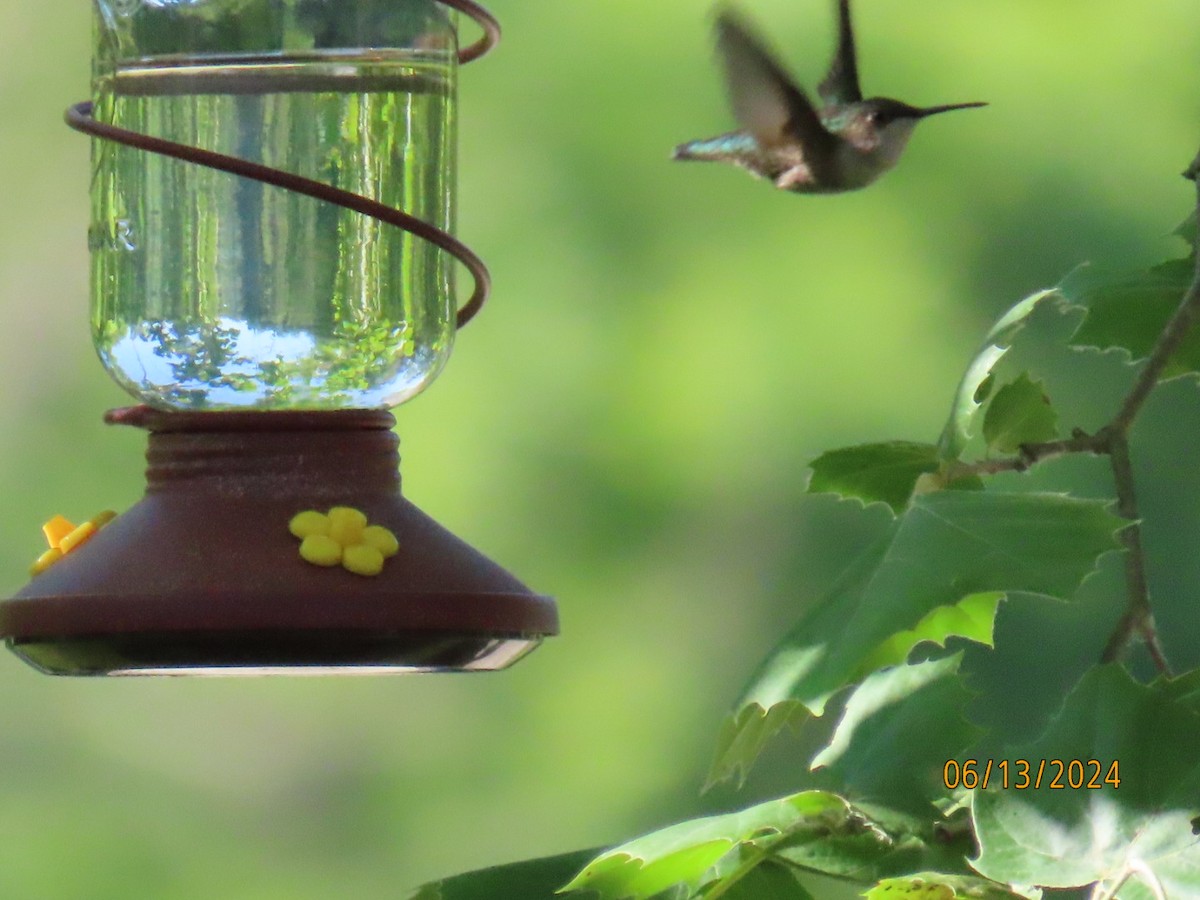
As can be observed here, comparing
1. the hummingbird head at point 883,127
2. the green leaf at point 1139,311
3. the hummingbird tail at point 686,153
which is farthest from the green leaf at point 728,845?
the hummingbird tail at point 686,153

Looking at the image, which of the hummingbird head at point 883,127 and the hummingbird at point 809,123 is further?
the hummingbird head at point 883,127

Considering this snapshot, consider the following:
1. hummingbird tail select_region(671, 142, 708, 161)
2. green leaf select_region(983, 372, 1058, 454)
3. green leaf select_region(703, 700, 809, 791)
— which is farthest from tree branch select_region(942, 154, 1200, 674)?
hummingbird tail select_region(671, 142, 708, 161)

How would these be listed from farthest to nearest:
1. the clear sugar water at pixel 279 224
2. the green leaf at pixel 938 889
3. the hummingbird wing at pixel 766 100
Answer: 1. the hummingbird wing at pixel 766 100
2. the clear sugar water at pixel 279 224
3. the green leaf at pixel 938 889

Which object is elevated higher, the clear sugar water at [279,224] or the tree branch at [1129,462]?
the clear sugar water at [279,224]

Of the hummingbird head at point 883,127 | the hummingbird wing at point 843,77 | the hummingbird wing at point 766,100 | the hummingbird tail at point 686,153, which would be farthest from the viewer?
the hummingbird tail at point 686,153

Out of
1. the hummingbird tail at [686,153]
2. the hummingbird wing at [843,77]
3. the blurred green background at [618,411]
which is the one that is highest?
the hummingbird wing at [843,77]

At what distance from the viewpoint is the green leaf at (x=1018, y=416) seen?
2322mm

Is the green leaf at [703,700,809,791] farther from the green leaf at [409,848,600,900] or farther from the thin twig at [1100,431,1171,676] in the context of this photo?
the thin twig at [1100,431,1171,676]

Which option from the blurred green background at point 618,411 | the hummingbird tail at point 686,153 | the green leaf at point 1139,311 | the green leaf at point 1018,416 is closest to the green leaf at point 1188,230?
the green leaf at point 1139,311

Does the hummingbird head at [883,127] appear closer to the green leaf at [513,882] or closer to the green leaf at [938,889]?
the green leaf at [513,882]

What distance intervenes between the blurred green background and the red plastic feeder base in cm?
559

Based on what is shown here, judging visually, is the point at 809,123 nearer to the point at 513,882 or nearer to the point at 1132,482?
the point at 1132,482

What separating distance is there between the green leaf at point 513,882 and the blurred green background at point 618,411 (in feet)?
17.9

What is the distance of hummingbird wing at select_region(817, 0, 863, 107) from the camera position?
152 inches
